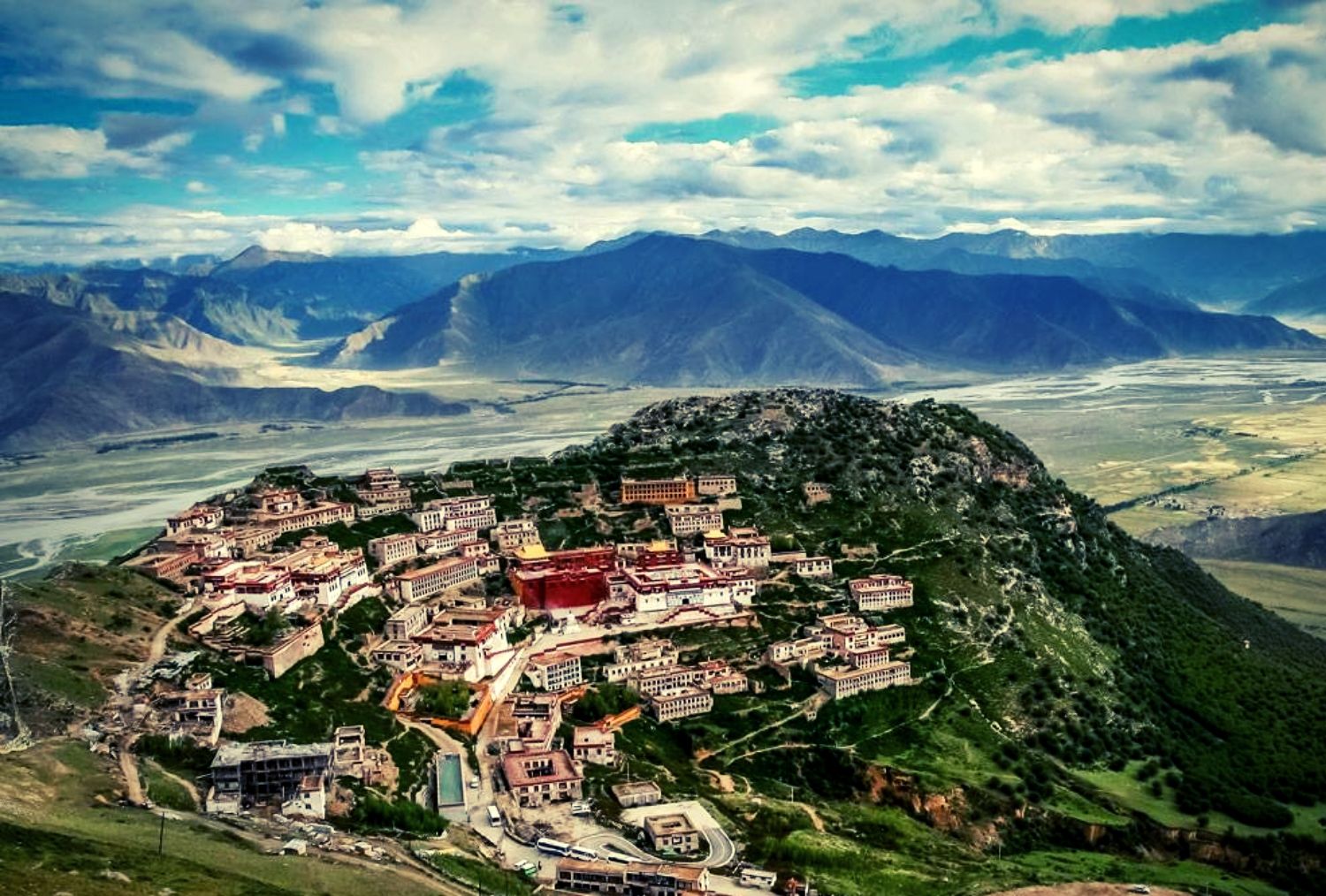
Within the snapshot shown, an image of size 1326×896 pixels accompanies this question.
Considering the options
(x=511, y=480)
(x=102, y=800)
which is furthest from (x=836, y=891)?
(x=511, y=480)

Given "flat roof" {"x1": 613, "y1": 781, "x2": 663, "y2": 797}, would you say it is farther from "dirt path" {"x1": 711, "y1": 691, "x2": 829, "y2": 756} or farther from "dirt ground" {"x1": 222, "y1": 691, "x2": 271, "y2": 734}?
"dirt ground" {"x1": 222, "y1": 691, "x2": 271, "y2": 734}

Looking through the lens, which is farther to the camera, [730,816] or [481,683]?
[481,683]

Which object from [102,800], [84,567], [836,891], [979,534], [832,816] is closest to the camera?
[102,800]

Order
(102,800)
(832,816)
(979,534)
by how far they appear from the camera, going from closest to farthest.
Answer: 1. (102,800)
2. (832,816)
3. (979,534)

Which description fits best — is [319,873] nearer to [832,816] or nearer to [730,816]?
[730,816]

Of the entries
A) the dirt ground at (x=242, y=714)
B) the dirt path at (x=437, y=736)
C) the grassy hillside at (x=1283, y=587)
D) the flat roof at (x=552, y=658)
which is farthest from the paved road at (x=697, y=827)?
the grassy hillside at (x=1283, y=587)

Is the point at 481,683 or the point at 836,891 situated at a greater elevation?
the point at 481,683

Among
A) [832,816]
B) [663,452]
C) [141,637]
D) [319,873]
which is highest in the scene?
[663,452]

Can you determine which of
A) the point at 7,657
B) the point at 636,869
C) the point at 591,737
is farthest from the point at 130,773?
the point at 591,737
